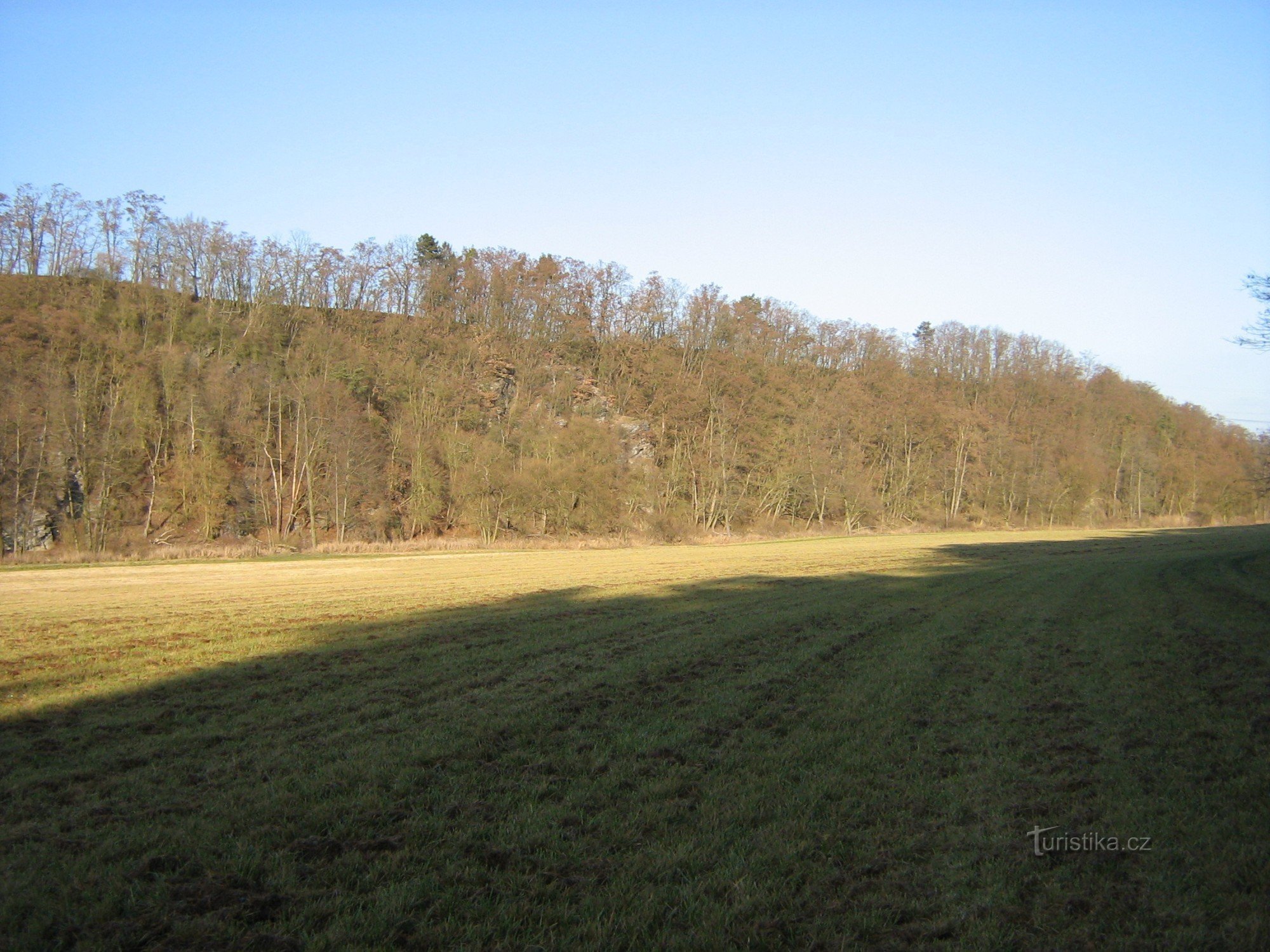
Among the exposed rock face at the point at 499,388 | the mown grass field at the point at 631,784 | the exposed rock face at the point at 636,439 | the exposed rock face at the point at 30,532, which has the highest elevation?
the exposed rock face at the point at 499,388

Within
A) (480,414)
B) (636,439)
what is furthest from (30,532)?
(636,439)

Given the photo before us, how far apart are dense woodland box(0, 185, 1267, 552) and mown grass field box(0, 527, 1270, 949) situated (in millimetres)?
29761

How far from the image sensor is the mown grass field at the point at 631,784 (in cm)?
437

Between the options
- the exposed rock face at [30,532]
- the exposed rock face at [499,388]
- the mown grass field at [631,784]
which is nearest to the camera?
the mown grass field at [631,784]

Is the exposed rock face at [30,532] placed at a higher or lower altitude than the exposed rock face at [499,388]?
lower

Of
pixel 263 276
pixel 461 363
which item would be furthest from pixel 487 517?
pixel 263 276

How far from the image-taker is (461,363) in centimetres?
6531

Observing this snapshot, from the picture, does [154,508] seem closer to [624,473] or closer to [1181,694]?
[624,473]

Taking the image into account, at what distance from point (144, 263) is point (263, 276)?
28.4 ft
